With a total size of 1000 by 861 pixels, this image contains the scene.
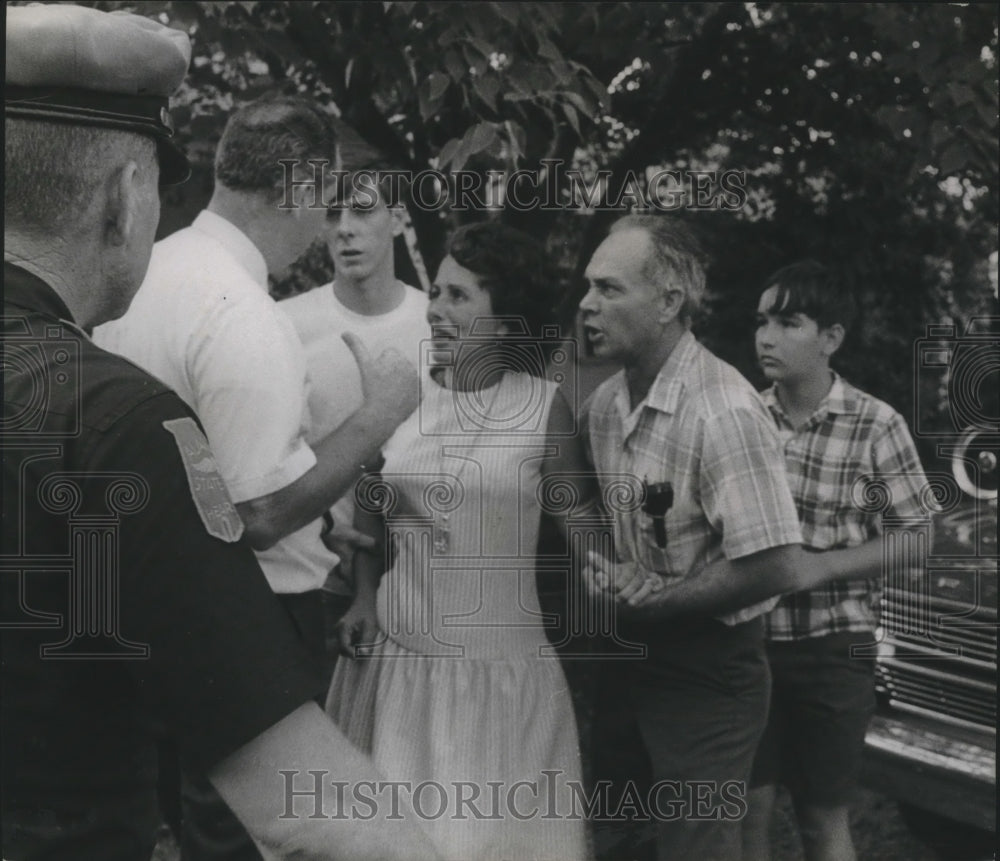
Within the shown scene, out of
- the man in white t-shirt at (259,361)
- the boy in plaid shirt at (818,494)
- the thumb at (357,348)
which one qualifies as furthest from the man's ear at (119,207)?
the boy in plaid shirt at (818,494)

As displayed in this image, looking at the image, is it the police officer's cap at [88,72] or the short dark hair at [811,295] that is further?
the short dark hair at [811,295]

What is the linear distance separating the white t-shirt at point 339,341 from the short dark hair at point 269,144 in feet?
0.90

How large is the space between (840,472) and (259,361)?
4.14 ft

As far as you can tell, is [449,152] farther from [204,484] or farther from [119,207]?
[204,484]

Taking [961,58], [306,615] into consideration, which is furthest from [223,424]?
[961,58]

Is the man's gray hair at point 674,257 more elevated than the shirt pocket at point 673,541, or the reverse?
the man's gray hair at point 674,257

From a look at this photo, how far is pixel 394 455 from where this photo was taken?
2.58 m

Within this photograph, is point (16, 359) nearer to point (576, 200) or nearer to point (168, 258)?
point (168, 258)

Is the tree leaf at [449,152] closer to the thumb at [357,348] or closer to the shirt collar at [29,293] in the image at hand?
the thumb at [357,348]

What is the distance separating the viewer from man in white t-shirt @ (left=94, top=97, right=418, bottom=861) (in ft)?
7.28

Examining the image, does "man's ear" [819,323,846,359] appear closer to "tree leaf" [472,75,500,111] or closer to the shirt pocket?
the shirt pocket

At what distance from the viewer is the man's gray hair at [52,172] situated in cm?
127

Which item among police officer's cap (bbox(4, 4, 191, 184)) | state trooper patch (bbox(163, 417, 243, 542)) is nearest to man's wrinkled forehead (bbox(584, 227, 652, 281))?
police officer's cap (bbox(4, 4, 191, 184))

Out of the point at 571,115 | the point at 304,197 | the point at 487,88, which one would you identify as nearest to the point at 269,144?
the point at 304,197
